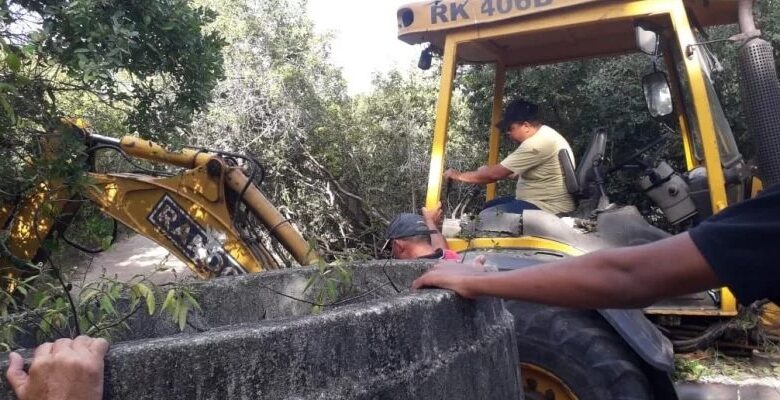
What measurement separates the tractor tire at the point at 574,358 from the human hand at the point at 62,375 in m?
2.17

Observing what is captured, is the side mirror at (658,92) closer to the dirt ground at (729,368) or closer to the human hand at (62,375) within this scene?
the dirt ground at (729,368)

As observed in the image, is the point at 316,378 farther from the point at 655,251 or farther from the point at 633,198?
the point at 633,198

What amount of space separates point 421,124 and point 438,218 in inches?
224

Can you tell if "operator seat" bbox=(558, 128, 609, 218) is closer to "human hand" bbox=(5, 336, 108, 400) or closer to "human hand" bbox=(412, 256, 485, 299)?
"human hand" bbox=(412, 256, 485, 299)

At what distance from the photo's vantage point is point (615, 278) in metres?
1.54

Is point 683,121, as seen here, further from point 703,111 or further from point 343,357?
point 343,357

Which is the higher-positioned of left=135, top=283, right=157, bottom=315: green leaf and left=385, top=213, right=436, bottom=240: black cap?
left=135, top=283, right=157, bottom=315: green leaf

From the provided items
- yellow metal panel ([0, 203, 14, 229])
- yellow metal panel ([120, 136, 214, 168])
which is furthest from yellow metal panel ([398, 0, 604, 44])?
yellow metal panel ([0, 203, 14, 229])

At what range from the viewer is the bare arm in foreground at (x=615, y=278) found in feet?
4.62

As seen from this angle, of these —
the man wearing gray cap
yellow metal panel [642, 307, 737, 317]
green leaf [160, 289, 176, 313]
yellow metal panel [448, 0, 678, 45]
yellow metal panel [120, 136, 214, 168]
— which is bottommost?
yellow metal panel [642, 307, 737, 317]

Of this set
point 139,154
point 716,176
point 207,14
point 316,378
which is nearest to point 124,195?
point 139,154

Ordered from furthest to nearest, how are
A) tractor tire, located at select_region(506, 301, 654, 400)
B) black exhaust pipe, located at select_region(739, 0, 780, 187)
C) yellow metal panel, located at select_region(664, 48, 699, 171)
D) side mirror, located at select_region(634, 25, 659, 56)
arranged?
yellow metal panel, located at select_region(664, 48, 699, 171) < side mirror, located at select_region(634, 25, 659, 56) < black exhaust pipe, located at select_region(739, 0, 780, 187) < tractor tire, located at select_region(506, 301, 654, 400)

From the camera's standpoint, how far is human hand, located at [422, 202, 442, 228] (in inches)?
178

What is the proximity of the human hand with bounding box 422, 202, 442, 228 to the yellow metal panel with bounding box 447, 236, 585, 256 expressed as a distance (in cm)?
27
